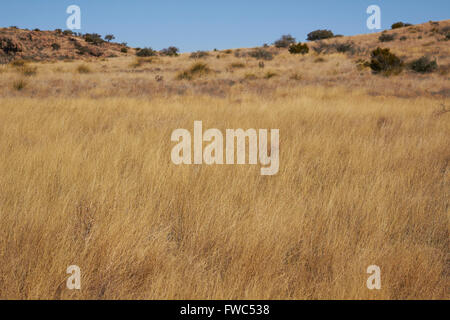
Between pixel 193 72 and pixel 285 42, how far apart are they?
942 inches

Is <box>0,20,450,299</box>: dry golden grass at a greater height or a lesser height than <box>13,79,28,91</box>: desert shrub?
lesser

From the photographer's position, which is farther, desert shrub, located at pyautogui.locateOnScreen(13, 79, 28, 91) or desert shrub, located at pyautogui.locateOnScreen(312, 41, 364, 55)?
desert shrub, located at pyautogui.locateOnScreen(312, 41, 364, 55)

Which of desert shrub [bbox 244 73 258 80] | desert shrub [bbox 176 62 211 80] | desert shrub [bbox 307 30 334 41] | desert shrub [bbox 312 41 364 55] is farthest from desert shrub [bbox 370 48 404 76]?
desert shrub [bbox 307 30 334 41]

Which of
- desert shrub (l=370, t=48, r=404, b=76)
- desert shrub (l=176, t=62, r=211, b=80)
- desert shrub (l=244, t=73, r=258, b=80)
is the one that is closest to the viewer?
desert shrub (l=244, t=73, r=258, b=80)

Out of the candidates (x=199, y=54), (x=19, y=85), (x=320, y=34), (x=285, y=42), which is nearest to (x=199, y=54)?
(x=199, y=54)

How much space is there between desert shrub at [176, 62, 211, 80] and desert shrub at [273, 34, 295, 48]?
22.0 meters

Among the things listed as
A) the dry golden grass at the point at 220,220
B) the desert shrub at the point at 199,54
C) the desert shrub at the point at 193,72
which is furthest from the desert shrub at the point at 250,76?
the desert shrub at the point at 199,54

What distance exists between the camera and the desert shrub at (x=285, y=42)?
34.2 metres

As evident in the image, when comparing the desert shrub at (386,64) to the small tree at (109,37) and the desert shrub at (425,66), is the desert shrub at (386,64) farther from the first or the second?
the small tree at (109,37)

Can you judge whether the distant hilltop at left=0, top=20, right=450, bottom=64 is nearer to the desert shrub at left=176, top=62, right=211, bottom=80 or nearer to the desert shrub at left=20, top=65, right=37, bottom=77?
the desert shrub at left=20, top=65, right=37, bottom=77

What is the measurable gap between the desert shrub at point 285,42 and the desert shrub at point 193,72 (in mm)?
22024

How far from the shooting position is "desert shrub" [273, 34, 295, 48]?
112ft
